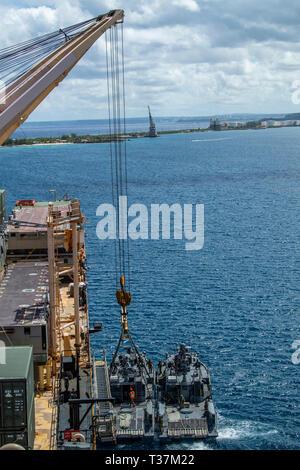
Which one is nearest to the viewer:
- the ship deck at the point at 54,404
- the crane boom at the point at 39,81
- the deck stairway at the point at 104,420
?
the crane boom at the point at 39,81

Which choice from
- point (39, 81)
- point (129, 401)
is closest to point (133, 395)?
point (129, 401)

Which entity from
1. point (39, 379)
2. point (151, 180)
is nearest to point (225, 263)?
point (39, 379)

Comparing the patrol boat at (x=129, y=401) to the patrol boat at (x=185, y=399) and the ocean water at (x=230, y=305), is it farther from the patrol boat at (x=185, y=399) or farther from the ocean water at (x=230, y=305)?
the ocean water at (x=230, y=305)

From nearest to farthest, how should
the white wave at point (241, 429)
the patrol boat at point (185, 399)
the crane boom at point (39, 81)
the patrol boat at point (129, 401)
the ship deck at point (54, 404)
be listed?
the crane boom at point (39, 81) → the ship deck at point (54, 404) → the white wave at point (241, 429) → the patrol boat at point (129, 401) → the patrol boat at point (185, 399)

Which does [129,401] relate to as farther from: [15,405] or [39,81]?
[39,81]

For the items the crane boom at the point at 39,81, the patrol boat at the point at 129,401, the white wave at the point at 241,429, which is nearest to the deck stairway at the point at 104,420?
the patrol boat at the point at 129,401
